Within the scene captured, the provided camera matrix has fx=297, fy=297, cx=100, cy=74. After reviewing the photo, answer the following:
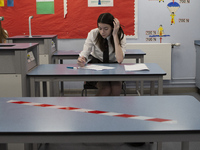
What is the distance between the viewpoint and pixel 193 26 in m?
4.62

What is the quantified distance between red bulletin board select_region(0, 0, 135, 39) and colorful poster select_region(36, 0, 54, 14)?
0.16 feet

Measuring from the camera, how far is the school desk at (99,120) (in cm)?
113

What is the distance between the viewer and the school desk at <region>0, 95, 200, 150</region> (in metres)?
1.13

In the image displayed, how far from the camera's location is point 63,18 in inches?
183

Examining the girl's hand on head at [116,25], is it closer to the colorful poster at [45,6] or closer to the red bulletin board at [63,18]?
the red bulletin board at [63,18]

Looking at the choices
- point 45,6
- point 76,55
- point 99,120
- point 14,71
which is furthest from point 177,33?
point 99,120

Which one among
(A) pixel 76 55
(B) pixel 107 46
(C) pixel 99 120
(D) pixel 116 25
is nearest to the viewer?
(C) pixel 99 120

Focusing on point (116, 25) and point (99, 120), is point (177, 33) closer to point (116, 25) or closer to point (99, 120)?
point (116, 25)

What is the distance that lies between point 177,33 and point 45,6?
6.93 ft

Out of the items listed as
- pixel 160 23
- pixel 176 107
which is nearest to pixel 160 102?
pixel 176 107

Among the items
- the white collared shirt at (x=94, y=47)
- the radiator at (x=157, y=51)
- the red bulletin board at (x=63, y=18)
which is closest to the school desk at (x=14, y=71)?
the white collared shirt at (x=94, y=47)

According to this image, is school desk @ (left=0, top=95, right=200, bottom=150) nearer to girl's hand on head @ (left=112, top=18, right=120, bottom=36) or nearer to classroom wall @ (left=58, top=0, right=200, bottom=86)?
girl's hand on head @ (left=112, top=18, right=120, bottom=36)

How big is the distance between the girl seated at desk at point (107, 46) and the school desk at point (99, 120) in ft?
4.63

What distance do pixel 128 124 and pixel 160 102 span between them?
15.5 inches
